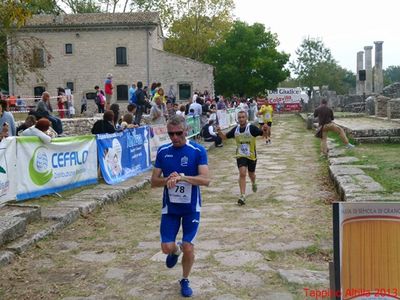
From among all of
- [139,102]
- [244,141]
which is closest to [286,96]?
[139,102]

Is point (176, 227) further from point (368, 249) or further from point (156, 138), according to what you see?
point (156, 138)

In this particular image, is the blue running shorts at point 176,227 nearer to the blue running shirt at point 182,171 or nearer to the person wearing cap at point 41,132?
the blue running shirt at point 182,171

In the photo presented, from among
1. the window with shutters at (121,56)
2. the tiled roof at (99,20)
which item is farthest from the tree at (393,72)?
the window with shutters at (121,56)

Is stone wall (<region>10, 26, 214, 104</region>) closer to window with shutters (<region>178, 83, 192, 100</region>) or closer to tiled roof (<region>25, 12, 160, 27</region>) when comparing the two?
window with shutters (<region>178, 83, 192, 100</region>)

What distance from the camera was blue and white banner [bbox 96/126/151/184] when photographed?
11.0 meters

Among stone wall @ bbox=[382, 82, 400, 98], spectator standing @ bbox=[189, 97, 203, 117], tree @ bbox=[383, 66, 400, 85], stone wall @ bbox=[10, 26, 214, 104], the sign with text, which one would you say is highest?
tree @ bbox=[383, 66, 400, 85]

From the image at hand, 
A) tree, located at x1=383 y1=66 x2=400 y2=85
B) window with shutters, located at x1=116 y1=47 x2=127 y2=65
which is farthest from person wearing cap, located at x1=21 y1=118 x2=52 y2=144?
tree, located at x1=383 y1=66 x2=400 y2=85

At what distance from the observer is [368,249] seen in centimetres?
322

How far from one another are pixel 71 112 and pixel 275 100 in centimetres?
3550

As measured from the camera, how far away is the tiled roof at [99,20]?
148 ft

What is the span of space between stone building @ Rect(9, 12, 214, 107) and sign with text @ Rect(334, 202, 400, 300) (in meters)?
42.1

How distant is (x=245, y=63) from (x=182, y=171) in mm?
47480

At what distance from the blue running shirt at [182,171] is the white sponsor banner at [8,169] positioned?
378 centimetres

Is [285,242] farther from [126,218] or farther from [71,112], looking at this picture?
[71,112]
